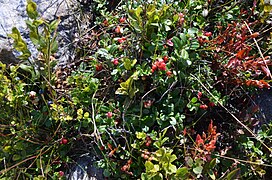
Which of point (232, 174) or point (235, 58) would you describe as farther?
point (235, 58)

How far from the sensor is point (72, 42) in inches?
103

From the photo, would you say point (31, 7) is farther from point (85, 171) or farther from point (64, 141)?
point (85, 171)

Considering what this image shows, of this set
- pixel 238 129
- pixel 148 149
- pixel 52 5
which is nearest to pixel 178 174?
pixel 148 149

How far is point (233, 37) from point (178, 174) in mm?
830

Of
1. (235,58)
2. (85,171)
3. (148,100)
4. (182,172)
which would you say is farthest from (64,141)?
(235,58)

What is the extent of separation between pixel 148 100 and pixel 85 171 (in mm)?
519

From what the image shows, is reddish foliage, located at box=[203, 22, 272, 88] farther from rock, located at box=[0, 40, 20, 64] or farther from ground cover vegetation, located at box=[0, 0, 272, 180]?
rock, located at box=[0, 40, 20, 64]

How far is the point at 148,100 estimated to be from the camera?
218cm

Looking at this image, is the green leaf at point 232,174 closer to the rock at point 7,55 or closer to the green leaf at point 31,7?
the green leaf at point 31,7

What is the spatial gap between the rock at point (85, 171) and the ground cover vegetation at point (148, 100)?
0.15 feet

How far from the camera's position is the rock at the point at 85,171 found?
7.24 feet

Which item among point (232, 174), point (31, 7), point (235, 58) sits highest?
point (31, 7)

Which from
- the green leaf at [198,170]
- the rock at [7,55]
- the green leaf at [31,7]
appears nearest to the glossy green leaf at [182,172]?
the green leaf at [198,170]

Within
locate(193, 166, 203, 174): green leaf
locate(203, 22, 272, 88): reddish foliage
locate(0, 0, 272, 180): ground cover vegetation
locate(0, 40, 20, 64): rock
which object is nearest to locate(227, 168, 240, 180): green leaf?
locate(0, 0, 272, 180): ground cover vegetation
